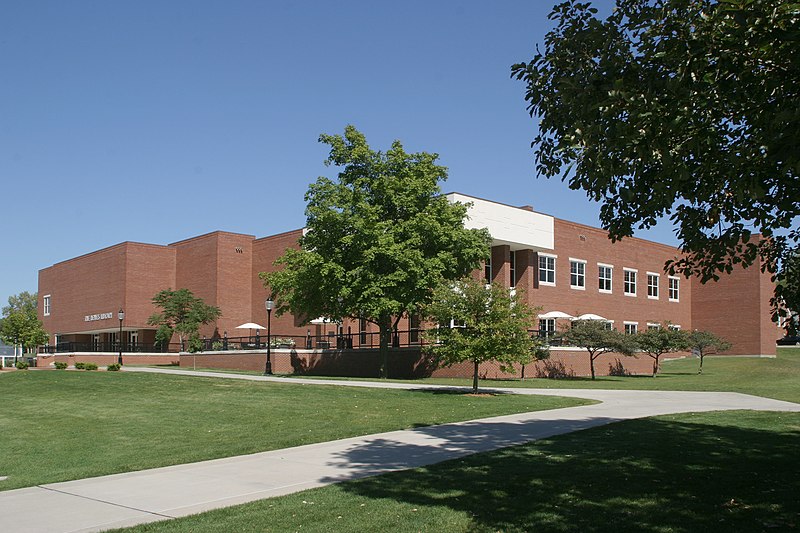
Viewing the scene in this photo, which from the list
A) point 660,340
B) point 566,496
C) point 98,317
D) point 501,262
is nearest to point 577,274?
point 501,262

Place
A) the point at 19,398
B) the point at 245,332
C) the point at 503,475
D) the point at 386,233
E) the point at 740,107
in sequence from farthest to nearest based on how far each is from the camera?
the point at 245,332
the point at 386,233
the point at 19,398
the point at 503,475
the point at 740,107

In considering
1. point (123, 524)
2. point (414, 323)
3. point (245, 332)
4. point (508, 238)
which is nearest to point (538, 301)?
point (508, 238)

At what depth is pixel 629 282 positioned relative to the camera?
184 feet

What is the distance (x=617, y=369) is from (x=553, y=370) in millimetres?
8121

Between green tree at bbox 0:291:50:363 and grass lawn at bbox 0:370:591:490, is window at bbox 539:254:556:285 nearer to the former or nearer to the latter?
grass lawn at bbox 0:370:591:490

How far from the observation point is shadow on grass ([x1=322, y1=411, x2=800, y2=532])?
294 inches

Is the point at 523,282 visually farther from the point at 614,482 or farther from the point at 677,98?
the point at 677,98

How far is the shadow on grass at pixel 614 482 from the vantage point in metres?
7.47

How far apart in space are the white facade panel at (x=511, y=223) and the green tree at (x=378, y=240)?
615 cm

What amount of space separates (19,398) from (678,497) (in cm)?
2121

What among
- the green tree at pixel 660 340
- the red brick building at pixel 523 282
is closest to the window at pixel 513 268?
the red brick building at pixel 523 282

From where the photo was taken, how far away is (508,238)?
44.7 meters

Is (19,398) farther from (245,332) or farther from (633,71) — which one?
(245,332)

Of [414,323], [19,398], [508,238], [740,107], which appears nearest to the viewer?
[740,107]
